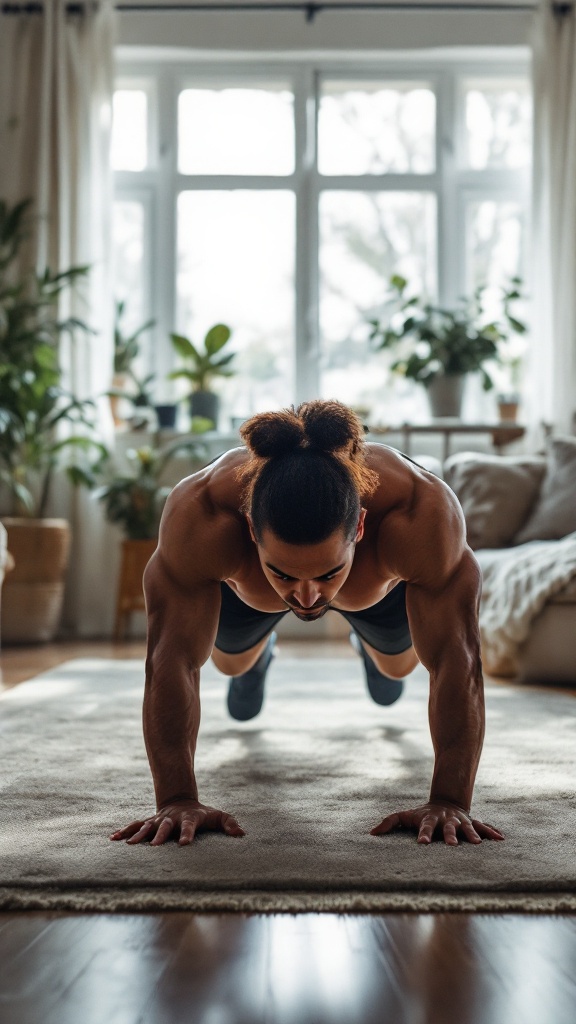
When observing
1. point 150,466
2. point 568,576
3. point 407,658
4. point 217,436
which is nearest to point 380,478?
point 407,658

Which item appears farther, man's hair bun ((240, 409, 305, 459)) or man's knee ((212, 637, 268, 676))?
man's knee ((212, 637, 268, 676))

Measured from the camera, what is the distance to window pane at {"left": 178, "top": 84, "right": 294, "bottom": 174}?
544 centimetres

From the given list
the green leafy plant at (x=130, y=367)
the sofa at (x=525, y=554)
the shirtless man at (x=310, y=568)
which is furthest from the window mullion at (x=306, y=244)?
the shirtless man at (x=310, y=568)

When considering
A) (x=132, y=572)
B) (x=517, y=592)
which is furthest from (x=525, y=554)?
(x=132, y=572)

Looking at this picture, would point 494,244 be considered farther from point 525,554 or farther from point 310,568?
point 310,568

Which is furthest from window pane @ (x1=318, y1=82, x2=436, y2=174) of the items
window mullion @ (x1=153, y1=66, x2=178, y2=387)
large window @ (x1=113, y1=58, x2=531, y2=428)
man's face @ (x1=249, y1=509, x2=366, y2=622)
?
man's face @ (x1=249, y1=509, x2=366, y2=622)

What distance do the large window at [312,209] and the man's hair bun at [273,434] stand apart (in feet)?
13.2

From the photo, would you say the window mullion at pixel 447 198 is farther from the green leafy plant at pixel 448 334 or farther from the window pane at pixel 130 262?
the window pane at pixel 130 262

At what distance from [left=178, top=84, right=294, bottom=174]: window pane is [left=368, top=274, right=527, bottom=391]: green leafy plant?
925 millimetres

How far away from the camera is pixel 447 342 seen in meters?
5.00

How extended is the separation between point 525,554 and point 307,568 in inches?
92.2

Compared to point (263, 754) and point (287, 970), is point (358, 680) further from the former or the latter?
point (287, 970)

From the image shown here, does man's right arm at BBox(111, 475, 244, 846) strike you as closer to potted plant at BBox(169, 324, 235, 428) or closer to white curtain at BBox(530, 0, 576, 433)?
potted plant at BBox(169, 324, 235, 428)

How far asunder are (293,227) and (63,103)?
1268 millimetres
